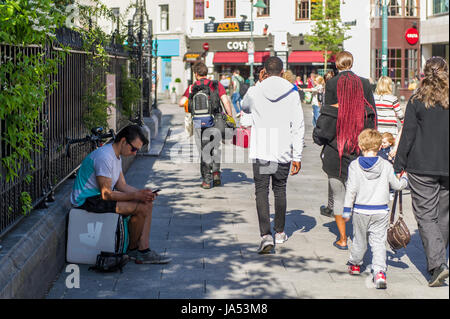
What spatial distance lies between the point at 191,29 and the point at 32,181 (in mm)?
45499

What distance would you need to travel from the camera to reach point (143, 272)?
19.4ft

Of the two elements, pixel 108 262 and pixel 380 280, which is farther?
pixel 108 262

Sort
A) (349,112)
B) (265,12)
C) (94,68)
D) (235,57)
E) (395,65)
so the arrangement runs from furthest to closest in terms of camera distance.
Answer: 1. (235,57)
2. (265,12)
3. (395,65)
4. (94,68)
5. (349,112)

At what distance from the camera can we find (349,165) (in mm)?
6297

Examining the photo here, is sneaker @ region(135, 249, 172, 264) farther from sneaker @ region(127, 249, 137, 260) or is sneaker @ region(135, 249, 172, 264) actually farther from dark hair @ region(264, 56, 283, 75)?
dark hair @ region(264, 56, 283, 75)

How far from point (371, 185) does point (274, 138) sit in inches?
51.5

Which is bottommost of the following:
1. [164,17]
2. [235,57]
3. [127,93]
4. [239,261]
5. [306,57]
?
[239,261]

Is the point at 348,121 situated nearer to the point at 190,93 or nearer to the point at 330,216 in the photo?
the point at 330,216

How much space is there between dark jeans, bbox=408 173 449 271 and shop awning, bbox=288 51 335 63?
38.7m

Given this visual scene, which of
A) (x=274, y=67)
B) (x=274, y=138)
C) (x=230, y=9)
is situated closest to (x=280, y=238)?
(x=274, y=138)

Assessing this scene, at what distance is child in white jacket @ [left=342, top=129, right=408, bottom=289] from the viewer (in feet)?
18.7

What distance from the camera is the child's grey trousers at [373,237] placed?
5.61 metres

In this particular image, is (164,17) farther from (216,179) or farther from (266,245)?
(266,245)

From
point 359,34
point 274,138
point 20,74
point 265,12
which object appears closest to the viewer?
point 20,74
